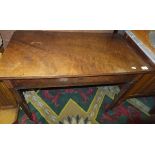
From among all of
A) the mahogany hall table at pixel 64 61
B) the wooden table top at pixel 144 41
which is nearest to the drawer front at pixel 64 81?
the mahogany hall table at pixel 64 61

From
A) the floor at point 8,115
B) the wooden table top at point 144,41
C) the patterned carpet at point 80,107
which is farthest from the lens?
the patterned carpet at point 80,107

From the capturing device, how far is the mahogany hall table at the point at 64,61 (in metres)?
1.26

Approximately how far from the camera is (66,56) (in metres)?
1.40

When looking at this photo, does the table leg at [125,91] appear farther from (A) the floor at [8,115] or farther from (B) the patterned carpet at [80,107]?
(A) the floor at [8,115]

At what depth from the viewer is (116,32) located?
1641mm

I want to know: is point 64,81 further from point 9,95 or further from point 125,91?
point 125,91

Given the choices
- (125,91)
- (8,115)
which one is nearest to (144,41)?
(125,91)

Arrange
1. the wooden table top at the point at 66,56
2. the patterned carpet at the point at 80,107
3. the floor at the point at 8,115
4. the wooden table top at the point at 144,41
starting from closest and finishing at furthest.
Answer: the wooden table top at the point at 66,56 → the wooden table top at the point at 144,41 → the floor at the point at 8,115 → the patterned carpet at the point at 80,107

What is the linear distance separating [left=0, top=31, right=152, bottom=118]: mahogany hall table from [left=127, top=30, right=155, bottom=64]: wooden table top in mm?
62

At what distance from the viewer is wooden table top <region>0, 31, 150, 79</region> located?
49.7 inches

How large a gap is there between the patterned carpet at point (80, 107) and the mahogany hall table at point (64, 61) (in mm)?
338

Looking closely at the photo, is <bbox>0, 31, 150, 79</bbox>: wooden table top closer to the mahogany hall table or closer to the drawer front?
the mahogany hall table

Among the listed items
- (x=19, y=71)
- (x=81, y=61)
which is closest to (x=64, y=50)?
(x=81, y=61)

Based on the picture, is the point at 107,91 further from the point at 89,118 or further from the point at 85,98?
the point at 89,118
